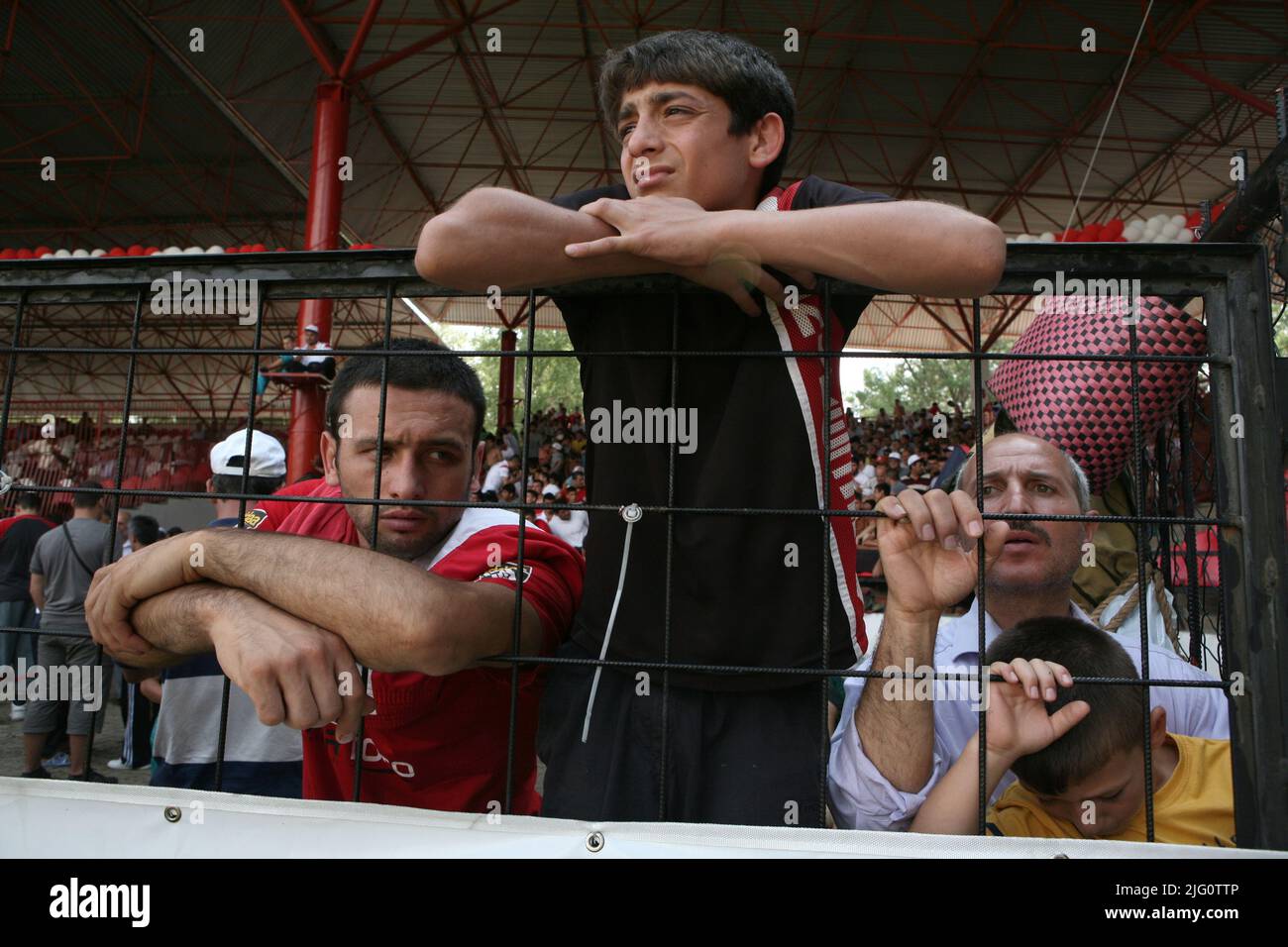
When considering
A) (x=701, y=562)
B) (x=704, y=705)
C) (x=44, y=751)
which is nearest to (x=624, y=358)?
(x=701, y=562)

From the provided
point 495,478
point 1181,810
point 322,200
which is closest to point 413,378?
point 1181,810

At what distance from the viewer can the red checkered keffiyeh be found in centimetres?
182

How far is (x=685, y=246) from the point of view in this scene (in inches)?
43.8

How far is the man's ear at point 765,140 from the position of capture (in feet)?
4.68

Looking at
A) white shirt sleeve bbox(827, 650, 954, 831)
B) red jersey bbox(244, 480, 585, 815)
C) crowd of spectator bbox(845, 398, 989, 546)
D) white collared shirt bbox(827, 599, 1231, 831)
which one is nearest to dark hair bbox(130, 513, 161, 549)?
red jersey bbox(244, 480, 585, 815)

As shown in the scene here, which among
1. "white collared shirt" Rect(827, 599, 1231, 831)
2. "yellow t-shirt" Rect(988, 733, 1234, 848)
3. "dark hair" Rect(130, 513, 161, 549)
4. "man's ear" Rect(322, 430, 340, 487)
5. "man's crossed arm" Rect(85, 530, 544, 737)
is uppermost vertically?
"dark hair" Rect(130, 513, 161, 549)

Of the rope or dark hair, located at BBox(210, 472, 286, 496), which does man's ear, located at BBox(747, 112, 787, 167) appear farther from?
dark hair, located at BBox(210, 472, 286, 496)

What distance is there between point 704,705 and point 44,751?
5.74 meters

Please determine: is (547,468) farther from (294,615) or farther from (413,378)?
(294,615)

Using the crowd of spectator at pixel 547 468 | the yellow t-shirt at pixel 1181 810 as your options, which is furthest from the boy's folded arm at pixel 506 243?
the crowd of spectator at pixel 547 468

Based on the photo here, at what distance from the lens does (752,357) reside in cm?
127

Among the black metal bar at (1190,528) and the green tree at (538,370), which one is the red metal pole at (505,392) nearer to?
the green tree at (538,370)
